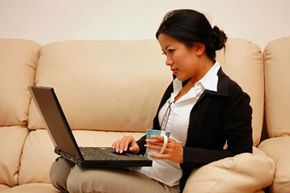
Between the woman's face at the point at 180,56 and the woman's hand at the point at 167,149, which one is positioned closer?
the woman's hand at the point at 167,149

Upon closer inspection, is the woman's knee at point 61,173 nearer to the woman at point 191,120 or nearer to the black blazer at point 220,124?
the woman at point 191,120

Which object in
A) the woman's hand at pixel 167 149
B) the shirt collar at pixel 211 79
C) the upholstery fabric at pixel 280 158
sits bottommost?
the upholstery fabric at pixel 280 158

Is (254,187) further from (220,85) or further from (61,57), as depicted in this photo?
(61,57)

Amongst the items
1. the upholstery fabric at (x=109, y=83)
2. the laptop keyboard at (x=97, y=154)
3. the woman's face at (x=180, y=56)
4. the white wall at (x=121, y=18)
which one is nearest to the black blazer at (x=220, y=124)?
the woman's face at (x=180, y=56)

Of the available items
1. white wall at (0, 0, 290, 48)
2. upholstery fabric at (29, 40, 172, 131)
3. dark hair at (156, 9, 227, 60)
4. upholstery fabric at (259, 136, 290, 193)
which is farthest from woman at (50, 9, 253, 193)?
white wall at (0, 0, 290, 48)

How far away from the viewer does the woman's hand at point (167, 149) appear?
3.85 feet

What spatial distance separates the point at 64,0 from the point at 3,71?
21.2 inches

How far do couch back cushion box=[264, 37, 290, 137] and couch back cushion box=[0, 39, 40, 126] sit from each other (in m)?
1.13

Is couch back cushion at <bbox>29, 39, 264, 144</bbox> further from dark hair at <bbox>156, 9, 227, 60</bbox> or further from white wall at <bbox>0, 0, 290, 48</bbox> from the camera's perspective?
dark hair at <bbox>156, 9, 227, 60</bbox>

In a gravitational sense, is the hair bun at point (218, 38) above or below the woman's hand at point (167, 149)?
above

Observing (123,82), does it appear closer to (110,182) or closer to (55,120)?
(55,120)

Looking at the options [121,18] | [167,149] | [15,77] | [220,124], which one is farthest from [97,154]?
[121,18]

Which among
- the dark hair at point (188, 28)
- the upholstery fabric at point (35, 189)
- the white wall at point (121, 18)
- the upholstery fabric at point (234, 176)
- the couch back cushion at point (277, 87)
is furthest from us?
the white wall at point (121, 18)

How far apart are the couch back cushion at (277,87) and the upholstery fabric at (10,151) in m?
1.13
